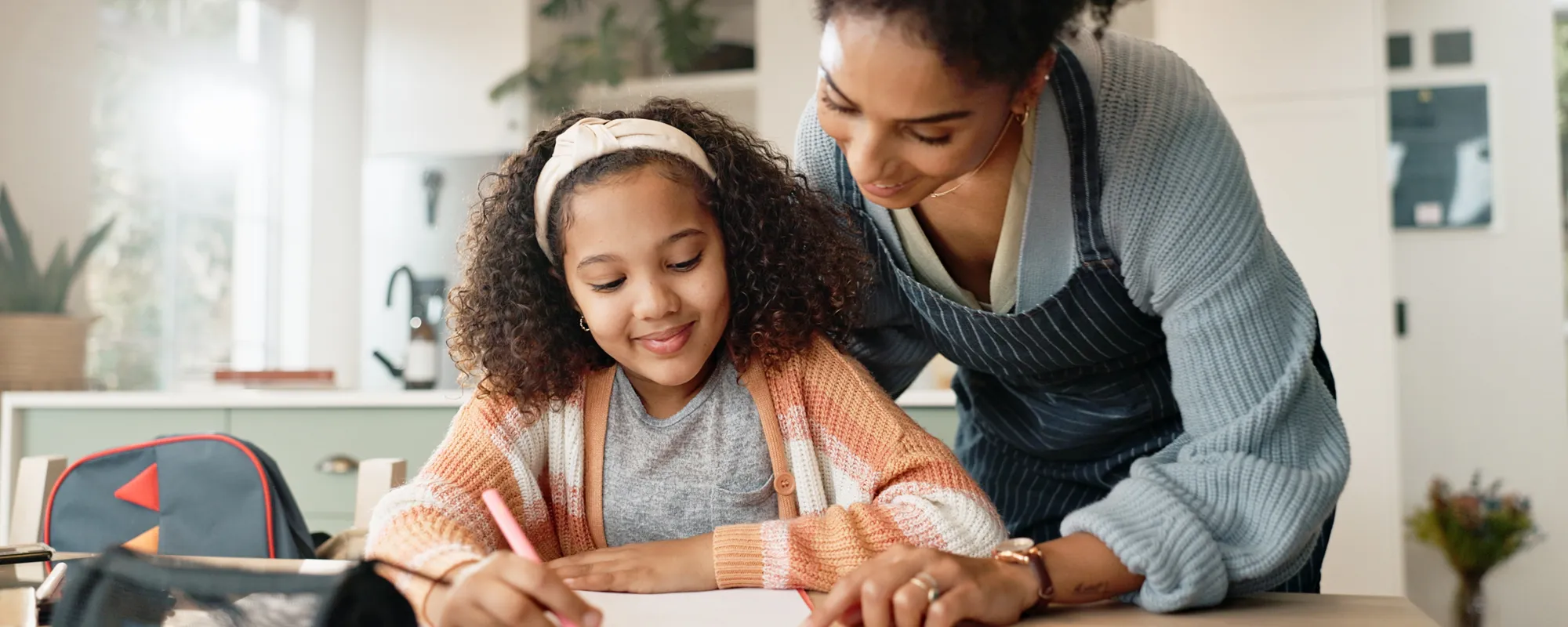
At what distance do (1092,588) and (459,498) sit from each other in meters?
0.47

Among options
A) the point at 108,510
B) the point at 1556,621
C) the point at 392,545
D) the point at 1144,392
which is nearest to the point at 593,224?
the point at 392,545

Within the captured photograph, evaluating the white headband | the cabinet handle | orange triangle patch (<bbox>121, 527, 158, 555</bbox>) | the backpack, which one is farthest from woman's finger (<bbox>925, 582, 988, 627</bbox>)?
the cabinet handle

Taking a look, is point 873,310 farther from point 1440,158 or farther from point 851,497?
point 1440,158

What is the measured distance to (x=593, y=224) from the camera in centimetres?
101

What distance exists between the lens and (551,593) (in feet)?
2.11

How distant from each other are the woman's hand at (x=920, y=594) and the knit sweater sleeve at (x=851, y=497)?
14cm

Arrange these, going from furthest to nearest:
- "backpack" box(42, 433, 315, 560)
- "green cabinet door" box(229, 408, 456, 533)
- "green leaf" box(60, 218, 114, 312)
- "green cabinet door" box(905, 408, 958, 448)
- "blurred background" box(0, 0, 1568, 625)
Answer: "blurred background" box(0, 0, 1568, 625)
"green leaf" box(60, 218, 114, 312)
"green cabinet door" box(229, 408, 456, 533)
"green cabinet door" box(905, 408, 958, 448)
"backpack" box(42, 433, 315, 560)

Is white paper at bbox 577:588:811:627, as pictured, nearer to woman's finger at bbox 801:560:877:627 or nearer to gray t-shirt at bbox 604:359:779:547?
woman's finger at bbox 801:560:877:627

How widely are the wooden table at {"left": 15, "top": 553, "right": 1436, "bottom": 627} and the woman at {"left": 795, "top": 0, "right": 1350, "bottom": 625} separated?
12 mm

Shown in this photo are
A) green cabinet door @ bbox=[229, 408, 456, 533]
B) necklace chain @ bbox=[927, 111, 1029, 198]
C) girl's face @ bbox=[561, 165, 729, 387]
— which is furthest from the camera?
green cabinet door @ bbox=[229, 408, 456, 533]

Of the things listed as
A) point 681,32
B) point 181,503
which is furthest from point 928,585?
point 681,32

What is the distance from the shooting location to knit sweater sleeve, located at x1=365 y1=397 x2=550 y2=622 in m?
0.79

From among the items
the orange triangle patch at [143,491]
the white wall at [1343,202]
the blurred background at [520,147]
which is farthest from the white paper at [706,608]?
the white wall at [1343,202]

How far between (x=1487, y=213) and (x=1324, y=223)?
102cm
